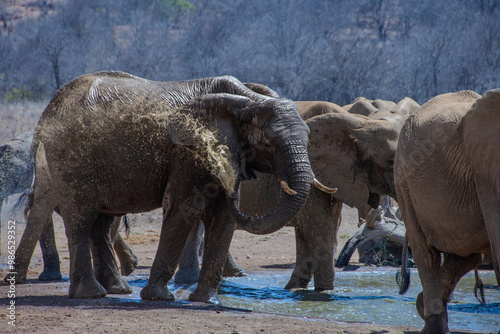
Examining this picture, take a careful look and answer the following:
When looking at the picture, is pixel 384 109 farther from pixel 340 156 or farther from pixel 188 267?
pixel 188 267

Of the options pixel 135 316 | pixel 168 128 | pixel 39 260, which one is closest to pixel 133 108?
pixel 168 128

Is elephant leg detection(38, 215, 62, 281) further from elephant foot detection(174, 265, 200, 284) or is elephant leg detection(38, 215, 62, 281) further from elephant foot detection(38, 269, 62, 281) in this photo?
elephant foot detection(174, 265, 200, 284)

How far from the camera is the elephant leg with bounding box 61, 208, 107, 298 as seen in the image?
5832 millimetres

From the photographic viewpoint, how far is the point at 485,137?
3.88 metres

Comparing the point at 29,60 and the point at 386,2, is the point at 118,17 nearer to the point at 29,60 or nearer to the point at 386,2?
the point at 29,60

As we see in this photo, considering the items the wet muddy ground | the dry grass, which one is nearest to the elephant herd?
the wet muddy ground

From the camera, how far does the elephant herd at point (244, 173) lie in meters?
4.29

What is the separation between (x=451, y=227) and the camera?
4.31 meters

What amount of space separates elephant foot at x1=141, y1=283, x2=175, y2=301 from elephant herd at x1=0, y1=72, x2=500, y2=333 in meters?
0.01

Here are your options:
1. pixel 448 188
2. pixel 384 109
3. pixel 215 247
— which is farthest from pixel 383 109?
pixel 448 188

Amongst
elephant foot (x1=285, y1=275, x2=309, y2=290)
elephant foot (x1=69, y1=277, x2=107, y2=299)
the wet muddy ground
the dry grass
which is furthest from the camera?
the dry grass

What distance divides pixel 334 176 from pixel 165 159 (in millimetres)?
2020

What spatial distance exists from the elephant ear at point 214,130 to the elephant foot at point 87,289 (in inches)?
56.6

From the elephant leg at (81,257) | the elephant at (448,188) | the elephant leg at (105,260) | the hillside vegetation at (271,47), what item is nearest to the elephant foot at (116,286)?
the elephant leg at (105,260)
